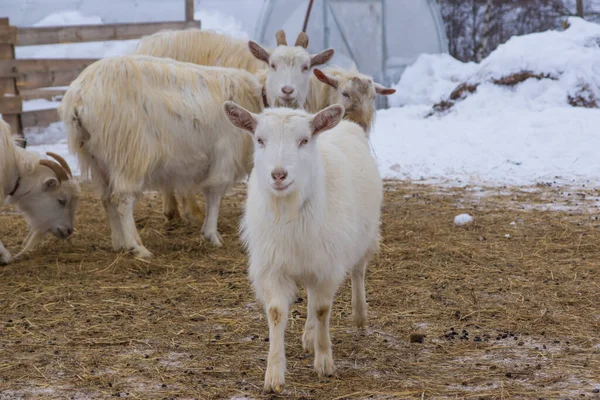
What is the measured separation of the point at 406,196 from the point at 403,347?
5.12 m

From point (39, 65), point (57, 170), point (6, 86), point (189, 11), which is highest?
point (189, 11)

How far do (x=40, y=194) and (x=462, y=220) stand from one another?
3882mm


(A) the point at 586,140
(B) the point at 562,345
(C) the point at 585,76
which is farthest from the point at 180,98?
(C) the point at 585,76

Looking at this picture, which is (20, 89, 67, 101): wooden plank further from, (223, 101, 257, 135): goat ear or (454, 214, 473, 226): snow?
(223, 101, 257, 135): goat ear

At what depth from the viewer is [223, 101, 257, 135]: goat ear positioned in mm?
4094

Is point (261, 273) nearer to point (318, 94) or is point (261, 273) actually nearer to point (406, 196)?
point (318, 94)

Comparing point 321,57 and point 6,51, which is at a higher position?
point 321,57

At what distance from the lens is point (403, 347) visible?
14.9 feet

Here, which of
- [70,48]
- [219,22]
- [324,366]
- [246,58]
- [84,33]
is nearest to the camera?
[324,366]

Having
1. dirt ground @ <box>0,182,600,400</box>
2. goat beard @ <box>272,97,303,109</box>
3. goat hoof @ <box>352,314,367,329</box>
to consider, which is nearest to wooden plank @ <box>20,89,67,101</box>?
dirt ground @ <box>0,182,600,400</box>

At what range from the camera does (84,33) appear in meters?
14.9

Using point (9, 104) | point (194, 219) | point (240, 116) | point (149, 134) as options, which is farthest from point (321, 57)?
point (9, 104)

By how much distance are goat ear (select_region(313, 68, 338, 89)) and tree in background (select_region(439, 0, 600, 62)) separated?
15174mm

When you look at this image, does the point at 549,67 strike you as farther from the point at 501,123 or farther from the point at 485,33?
the point at 485,33
